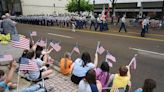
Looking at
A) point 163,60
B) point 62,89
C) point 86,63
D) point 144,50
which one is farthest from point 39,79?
point 144,50

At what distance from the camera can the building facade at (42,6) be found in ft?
232

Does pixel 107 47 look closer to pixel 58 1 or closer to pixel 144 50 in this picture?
pixel 144 50

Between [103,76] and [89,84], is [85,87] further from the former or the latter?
[103,76]

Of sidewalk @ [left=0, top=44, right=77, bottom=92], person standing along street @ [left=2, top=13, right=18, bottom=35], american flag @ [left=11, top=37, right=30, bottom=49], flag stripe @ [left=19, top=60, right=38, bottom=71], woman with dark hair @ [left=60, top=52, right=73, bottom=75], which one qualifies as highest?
person standing along street @ [left=2, top=13, right=18, bottom=35]

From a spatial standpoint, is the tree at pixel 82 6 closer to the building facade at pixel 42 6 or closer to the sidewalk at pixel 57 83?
the building facade at pixel 42 6

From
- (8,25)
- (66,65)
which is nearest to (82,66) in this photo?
(66,65)

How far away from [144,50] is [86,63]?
800 cm

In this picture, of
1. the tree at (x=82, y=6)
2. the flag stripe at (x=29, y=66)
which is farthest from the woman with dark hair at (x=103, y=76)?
the tree at (x=82, y=6)

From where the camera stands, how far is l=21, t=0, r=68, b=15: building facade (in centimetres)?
7069

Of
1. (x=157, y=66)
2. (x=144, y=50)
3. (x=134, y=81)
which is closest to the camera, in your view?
(x=134, y=81)

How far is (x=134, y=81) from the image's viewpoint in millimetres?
10000

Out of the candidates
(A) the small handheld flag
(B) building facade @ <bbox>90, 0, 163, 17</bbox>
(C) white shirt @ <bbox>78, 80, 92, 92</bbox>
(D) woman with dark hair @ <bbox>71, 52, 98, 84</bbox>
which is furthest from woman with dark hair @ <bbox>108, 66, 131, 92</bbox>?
(B) building facade @ <bbox>90, 0, 163, 17</bbox>

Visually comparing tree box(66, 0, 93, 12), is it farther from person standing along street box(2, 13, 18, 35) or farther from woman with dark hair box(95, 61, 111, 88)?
woman with dark hair box(95, 61, 111, 88)

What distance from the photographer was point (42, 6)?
71.9 m
